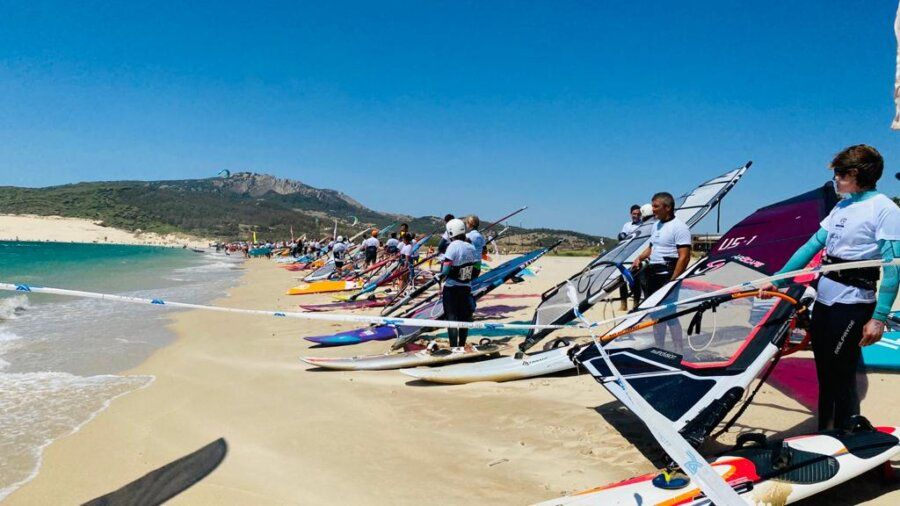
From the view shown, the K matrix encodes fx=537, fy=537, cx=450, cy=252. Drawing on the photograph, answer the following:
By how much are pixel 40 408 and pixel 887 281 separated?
22.0 ft

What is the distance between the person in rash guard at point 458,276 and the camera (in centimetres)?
636

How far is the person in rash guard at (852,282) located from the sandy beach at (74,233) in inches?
4003

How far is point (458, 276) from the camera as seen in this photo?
6.49 metres

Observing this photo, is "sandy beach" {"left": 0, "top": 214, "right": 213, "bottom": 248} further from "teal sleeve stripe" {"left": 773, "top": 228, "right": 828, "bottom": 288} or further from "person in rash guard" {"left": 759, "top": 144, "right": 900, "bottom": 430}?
"person in rash guard" {"left": 759, "top": 144, "right": 900, "bottom": 430}

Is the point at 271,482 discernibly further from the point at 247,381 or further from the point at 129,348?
the point at 129,348

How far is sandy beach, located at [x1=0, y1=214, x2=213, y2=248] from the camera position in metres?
96.1

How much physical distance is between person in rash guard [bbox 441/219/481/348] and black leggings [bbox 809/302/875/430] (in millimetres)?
3847

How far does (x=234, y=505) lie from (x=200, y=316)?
9.99 meters

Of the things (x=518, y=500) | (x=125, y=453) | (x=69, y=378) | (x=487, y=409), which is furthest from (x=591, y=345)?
(x=69, y=378)

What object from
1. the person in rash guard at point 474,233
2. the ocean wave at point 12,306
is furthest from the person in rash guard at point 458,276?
the ocean wave at point 12,306

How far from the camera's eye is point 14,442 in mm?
4270

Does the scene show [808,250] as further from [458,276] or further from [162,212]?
[162,212]

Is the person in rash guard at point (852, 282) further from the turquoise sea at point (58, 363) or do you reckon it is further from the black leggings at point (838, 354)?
the turquoise sea at point (58, 363)

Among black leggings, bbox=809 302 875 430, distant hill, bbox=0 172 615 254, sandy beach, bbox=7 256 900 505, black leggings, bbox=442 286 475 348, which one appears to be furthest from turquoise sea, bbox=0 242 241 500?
distant hill, bbox=0 172 615 254
